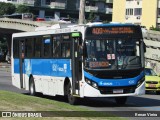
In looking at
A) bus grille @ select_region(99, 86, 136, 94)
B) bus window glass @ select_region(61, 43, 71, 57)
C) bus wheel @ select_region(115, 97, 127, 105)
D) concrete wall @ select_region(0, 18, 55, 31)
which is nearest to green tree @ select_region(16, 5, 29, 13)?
concrete wall @ select_region(0, 18, 55, 31)

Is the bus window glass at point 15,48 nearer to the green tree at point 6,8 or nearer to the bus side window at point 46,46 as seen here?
the bus side window at point 46,46

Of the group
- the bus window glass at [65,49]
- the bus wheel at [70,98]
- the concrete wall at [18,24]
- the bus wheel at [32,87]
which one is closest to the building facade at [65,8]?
the concrete wall at [18,24]

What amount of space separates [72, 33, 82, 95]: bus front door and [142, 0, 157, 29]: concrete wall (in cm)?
7966

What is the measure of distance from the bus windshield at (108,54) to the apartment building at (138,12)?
262 feet

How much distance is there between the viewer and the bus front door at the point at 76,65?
20047 millimetres

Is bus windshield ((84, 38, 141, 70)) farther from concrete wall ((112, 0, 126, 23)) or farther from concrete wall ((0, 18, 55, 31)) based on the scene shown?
Result: concrete wall ((112, 0, 126, 23))

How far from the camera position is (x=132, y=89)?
787 inches

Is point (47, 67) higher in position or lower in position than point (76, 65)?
lower

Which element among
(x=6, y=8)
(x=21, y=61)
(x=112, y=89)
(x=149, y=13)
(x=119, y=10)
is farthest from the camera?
(x=6, y=8)

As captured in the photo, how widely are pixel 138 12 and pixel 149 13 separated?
472cm

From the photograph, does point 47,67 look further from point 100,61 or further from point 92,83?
point 100,61

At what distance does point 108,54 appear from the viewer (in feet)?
64.2

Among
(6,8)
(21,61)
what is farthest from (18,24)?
(21,61)

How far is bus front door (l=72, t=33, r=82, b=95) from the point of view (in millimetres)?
20047
